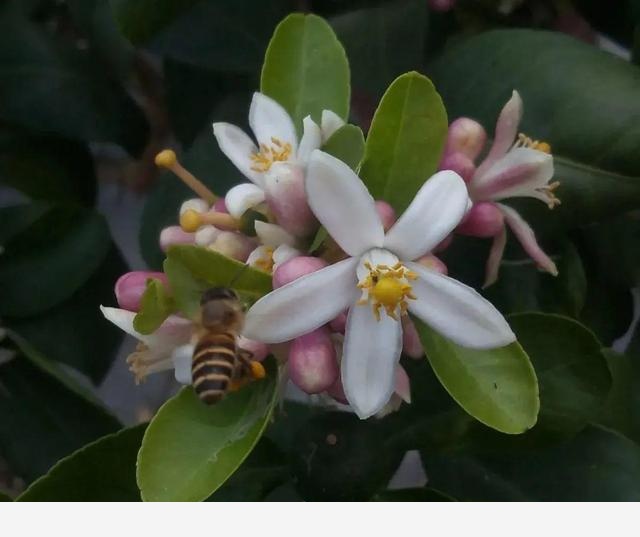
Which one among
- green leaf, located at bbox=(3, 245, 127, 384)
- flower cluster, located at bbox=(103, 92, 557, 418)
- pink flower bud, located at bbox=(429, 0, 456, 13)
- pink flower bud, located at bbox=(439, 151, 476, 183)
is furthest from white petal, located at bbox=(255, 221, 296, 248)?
green leaf, located at bbox=(3, 245, 127, 384)

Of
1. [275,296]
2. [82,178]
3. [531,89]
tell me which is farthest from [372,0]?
[275,296]

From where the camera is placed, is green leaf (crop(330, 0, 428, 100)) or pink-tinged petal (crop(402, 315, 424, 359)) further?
green leaf (crop(330, 0, 428, 100))

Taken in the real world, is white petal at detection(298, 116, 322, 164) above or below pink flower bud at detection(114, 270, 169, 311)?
above

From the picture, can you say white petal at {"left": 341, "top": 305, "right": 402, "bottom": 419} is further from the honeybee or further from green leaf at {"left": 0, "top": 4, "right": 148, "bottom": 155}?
green leaf at {"left": 0, "top": 4, "right": 148, "bottom": 155}

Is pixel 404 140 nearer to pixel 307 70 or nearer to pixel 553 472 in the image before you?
pixel 307 70

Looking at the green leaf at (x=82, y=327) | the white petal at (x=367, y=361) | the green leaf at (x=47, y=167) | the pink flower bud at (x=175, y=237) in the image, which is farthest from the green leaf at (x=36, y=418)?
the white petal at (x=367, y=361)

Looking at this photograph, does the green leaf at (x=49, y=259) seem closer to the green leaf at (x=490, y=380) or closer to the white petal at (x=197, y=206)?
the white petal at (x=197, y=206)

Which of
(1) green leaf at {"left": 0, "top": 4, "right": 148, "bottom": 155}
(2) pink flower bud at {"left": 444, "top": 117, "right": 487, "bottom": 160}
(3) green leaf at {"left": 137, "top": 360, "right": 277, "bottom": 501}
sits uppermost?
(2) pink flower bud at {"left": 444, "top": 117, "right": 487, "bottom": 160}
